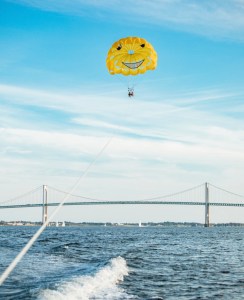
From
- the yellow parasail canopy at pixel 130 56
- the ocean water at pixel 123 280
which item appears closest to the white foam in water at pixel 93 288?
the ocean water at pixel 123 280

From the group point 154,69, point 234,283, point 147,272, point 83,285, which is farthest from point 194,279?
point 154,69

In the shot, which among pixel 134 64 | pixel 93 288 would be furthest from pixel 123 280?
pixel 134 64

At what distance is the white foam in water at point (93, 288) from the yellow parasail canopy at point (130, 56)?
267 inches

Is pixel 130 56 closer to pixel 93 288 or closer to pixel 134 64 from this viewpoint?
pixel 134 64

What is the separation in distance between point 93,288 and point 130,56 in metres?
7.96

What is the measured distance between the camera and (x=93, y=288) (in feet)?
37.0

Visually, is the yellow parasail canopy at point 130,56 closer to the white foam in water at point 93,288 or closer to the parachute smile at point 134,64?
the parachute smile at point 134,64

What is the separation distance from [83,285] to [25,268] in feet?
12.0

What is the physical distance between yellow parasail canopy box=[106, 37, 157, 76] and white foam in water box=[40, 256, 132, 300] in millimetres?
6771

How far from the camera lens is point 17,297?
9.71 meters

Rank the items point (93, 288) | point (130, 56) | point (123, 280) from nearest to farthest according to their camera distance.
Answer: point (93, 288) < point (123, 280) < point (130, 56)

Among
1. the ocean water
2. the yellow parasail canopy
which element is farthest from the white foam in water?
the yellow parasail canopy

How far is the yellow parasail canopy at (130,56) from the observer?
15.5 m

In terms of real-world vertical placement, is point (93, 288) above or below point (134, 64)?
below
